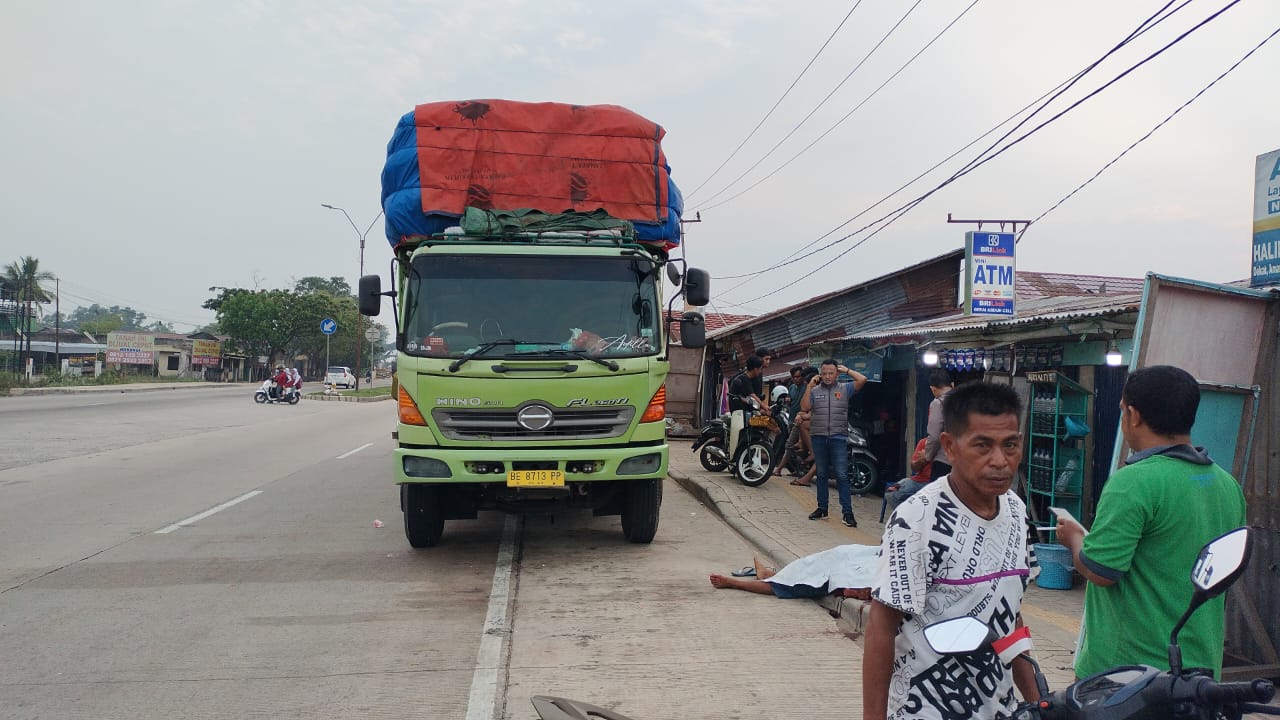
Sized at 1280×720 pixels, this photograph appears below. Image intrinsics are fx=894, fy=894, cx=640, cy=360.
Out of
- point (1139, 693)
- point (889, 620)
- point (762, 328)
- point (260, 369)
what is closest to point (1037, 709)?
point (1139, 693)

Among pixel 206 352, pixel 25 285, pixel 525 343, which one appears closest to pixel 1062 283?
pixel 525 343

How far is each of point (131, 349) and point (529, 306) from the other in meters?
78.4

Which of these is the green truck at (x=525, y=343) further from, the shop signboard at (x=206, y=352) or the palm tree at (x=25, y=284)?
the shop signboard at (x=206, y=352)

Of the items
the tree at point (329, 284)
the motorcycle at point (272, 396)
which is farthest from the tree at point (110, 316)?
the motorcycle at point (272, 396)

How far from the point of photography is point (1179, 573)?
2.51 meters

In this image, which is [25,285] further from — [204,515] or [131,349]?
[204,515]

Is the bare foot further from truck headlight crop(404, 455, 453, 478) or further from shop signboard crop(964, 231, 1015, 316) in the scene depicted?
shop signboard crop(964, 231, 1015, 316)

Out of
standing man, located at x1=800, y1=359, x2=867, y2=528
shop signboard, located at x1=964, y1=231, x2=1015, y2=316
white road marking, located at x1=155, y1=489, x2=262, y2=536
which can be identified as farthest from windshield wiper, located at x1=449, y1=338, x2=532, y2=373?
shop signboard, located at x1=964, y1=231, x2=1015, y2=316

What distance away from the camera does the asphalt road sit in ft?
14.4

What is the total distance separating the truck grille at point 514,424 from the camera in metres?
7.10

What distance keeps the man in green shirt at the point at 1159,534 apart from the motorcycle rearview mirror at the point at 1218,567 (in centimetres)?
59

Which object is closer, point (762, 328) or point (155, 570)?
point (155, 570)

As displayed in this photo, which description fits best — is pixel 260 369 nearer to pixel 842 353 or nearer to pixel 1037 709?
pixel 842 353

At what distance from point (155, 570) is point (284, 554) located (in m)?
1.01
